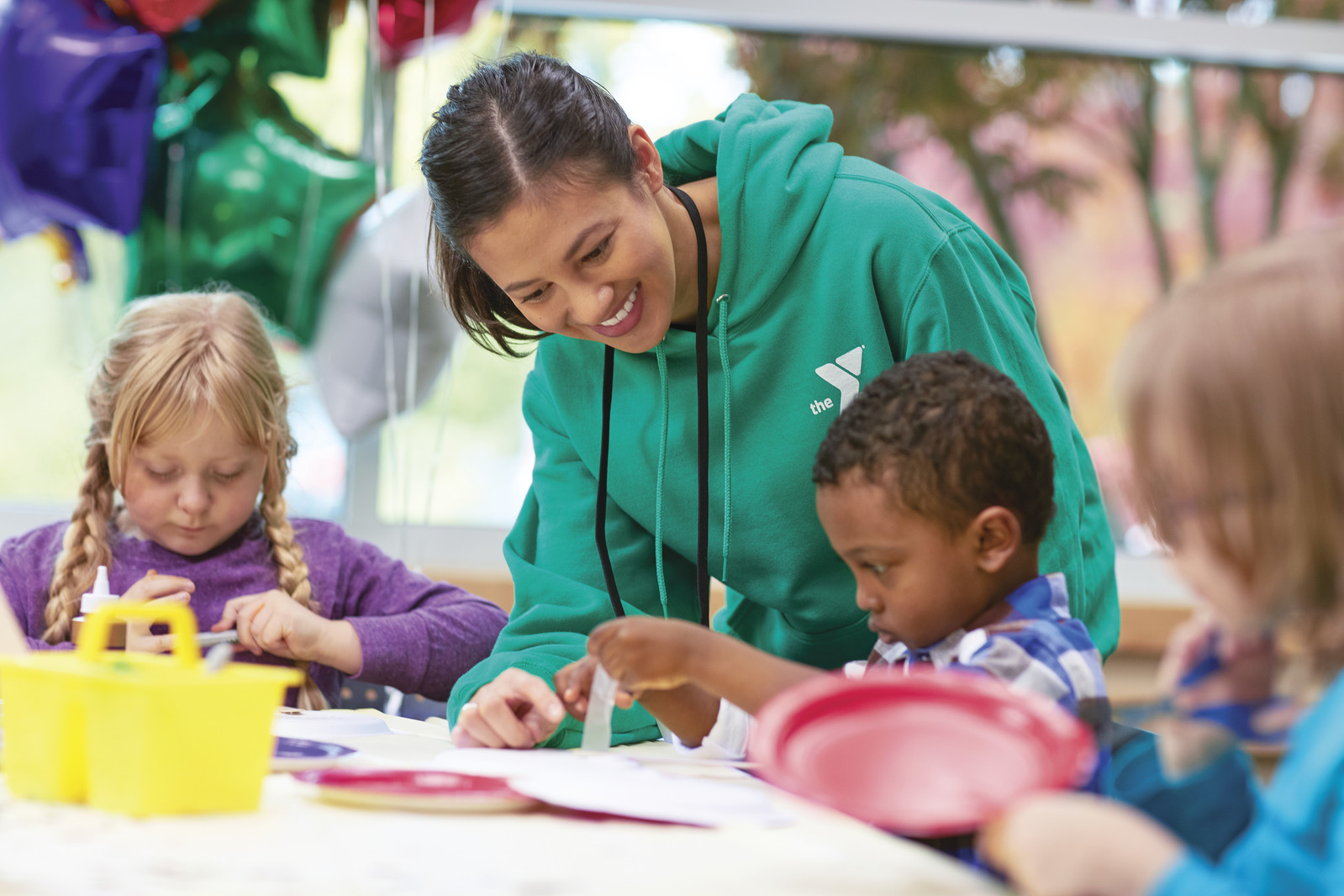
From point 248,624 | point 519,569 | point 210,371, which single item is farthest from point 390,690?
point 210,371

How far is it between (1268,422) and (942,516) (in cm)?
39

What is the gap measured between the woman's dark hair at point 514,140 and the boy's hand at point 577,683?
40 centimetres

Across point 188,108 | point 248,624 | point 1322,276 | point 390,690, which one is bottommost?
point 390,690

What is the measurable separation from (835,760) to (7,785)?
19.0 inches

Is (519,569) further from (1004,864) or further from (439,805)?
(1004,864)

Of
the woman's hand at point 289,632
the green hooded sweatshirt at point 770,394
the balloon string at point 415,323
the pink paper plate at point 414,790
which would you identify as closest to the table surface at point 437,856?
the pink paper plate at point 414,790

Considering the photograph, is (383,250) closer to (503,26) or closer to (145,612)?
(503,26)

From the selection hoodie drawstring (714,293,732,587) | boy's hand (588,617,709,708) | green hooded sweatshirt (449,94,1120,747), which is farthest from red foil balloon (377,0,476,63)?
boy's hand (588,617,709,708)

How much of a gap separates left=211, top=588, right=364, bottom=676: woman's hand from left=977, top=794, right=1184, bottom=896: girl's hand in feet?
3.34

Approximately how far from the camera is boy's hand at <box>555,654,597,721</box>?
920 mm

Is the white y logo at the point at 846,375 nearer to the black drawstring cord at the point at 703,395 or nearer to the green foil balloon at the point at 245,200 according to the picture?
the black drawstring cord at the point at 703,395

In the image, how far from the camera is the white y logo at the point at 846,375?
3.80 feet

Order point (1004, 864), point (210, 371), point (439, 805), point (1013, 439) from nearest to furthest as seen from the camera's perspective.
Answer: point (1004, 864)
point (439, 805)
point (1013, 439)
point (210, 371)

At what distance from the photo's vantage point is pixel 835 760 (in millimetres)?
585
